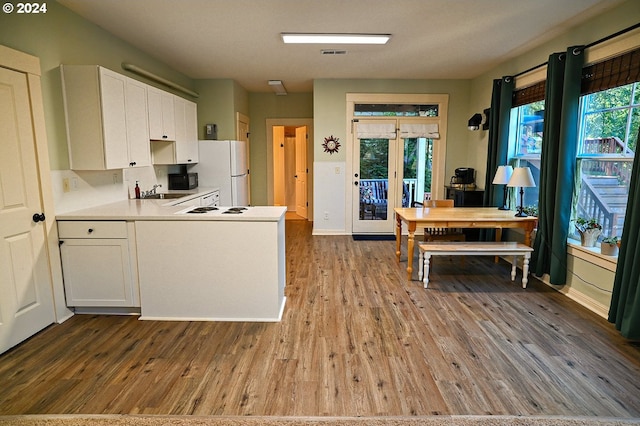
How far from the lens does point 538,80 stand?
4062 millimetres

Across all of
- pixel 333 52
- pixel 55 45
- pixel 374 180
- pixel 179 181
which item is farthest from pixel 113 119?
pixel 374 180

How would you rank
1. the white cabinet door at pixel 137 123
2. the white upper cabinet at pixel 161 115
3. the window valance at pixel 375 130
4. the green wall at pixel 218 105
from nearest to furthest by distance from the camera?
1. the white cabinet door at pixel 137 123
2. the white upper cabinet at pixel 161 115
3. the green wall at pixel 218 105
4. the window valance at pixel 375 130

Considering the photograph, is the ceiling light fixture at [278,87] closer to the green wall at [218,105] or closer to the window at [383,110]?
the green wall at [218,105]

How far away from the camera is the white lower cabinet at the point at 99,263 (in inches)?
116

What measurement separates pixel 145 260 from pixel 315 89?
13.3 feet

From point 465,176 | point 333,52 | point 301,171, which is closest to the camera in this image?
point 333,52

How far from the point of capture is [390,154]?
6156mm

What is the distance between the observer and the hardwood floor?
79.7 inches

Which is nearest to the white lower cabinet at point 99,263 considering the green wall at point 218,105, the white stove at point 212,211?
the white stove at point 212,211

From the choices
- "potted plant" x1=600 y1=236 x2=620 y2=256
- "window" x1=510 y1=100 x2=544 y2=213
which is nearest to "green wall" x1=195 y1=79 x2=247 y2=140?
"window" x1=510 y1=100 x2=544 y2=213

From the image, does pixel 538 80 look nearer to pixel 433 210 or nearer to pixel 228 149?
pixel 433 210

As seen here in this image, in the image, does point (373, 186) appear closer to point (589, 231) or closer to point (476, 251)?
point (476, 251)

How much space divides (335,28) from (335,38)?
255 mm

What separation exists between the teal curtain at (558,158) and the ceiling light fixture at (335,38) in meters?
1.70
